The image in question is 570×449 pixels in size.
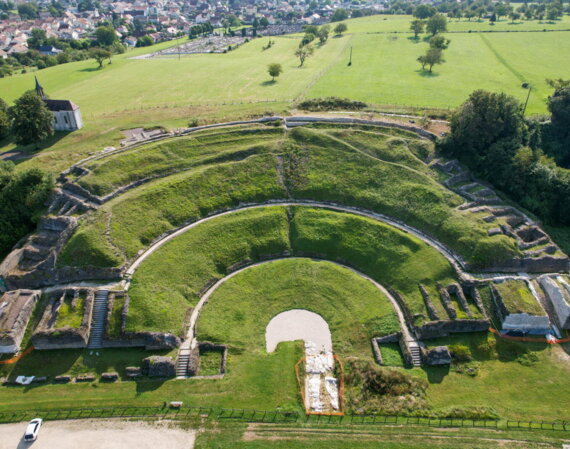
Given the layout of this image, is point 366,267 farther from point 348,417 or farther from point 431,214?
point 348,417

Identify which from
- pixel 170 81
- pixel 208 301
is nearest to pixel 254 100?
pixel 170 81

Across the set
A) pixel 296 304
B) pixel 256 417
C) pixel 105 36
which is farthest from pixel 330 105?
pixel 105 36

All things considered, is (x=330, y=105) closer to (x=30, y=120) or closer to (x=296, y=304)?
(x=296, y=304)

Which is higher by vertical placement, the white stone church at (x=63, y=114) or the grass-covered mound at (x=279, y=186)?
the white stone church at (x=63, y=114)

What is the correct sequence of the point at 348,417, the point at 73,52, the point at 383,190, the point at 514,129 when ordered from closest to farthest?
the point at 348,417 → the point at 383,190 → the point at 514,129 → the point at 73,52

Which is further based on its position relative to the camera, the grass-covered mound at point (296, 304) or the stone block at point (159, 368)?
the grass-covered mound at point (296, 304)

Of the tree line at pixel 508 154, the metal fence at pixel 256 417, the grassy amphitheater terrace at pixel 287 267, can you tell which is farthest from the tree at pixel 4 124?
the tree line at pixel 508 154

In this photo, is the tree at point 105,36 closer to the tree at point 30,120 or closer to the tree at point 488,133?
the tree at point 30,120
